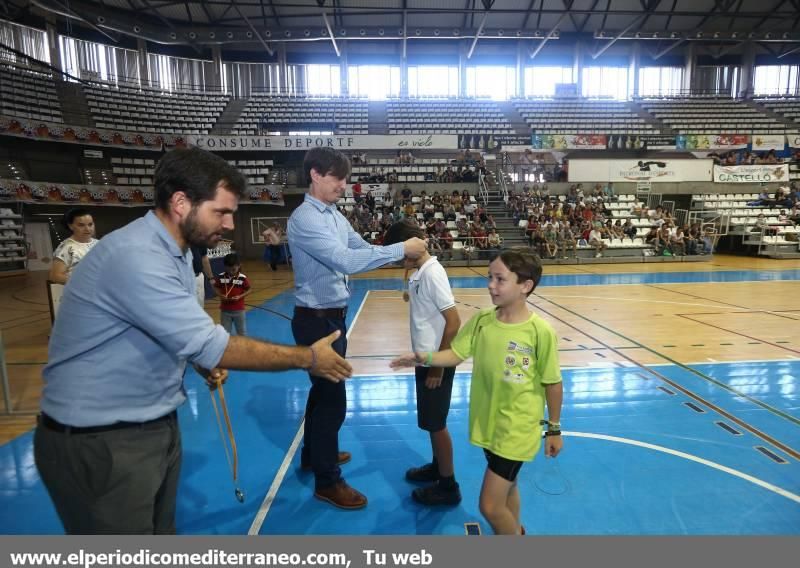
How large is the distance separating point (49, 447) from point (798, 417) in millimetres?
5477

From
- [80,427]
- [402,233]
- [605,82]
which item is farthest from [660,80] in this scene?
[80,427]

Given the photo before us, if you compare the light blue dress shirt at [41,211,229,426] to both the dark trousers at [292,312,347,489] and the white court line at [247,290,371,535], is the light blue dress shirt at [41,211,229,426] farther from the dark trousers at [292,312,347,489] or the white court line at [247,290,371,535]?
the white court line at [247,290,371,535]

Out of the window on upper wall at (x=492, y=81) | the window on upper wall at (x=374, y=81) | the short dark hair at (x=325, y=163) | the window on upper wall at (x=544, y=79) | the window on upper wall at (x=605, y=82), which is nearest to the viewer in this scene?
the short dark hair at (x=325, y=163)

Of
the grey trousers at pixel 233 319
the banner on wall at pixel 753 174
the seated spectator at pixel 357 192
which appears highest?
the banner on wall at pixel 753 174

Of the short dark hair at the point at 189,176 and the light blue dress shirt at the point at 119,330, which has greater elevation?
the short dark hair at the point at 189,176

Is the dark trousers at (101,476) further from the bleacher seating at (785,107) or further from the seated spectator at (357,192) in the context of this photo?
the bleacher seating at (785,107)

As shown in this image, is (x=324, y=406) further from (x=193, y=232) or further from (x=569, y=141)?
(x=569, y=141)

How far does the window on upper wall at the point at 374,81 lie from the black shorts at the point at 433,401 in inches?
1279

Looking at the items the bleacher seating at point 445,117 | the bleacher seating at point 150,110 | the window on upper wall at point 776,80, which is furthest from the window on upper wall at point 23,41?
the window on upper wall at point 776,80

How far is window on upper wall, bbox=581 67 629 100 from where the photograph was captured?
108 feet

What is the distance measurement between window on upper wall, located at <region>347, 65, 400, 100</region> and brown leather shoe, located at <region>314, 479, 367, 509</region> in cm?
3272

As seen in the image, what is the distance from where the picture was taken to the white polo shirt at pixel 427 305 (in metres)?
2.68

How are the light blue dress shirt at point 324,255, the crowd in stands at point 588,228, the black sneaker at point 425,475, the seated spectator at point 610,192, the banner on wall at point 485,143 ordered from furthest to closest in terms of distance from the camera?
the banner on wall at point 485,143, the seated spectator at point 610,192, the crowd in stands at point 588,228, the black sneaker at point 425,475, the light blue dress shirt at point 324,255

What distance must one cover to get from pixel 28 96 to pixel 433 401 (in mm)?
26244
